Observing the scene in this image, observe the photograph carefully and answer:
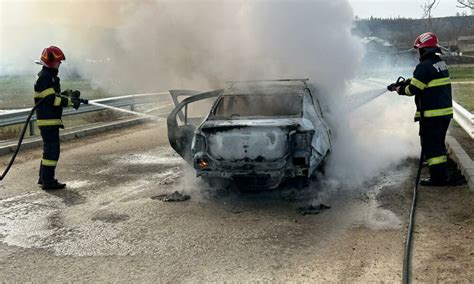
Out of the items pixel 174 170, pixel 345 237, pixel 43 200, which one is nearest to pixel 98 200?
pixel 43 200

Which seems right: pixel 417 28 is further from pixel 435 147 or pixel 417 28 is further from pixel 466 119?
pixel 435 147

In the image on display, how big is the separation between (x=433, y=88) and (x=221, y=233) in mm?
3792

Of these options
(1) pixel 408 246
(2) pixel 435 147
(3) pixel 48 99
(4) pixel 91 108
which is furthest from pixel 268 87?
(4) pixel 91 108

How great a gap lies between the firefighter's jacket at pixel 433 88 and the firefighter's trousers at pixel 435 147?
10 cm

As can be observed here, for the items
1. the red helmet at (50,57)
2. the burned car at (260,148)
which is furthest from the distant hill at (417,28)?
the burned car at (260,148)

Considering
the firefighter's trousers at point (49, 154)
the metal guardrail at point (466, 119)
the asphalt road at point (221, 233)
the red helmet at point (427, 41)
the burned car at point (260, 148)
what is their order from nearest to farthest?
the asphalt road at point (221, 233), the burned car at point (260, 148), the red helmet at point (427, 41), the firefighter's trousers at point (49, 154), the metal guardrail at point (466, 119)

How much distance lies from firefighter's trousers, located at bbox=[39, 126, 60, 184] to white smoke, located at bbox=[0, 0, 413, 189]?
3.61 metres

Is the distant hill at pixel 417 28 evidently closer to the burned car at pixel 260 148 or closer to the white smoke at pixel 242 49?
the white smoke at pixel 242 49

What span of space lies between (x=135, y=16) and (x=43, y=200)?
5652mm

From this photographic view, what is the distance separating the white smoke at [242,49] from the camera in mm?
9609

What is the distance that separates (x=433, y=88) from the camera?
291 inches

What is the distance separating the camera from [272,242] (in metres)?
5.27

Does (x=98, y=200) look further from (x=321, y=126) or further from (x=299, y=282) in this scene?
(x=299, y=282)

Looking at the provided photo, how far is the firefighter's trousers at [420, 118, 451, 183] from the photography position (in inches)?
287
